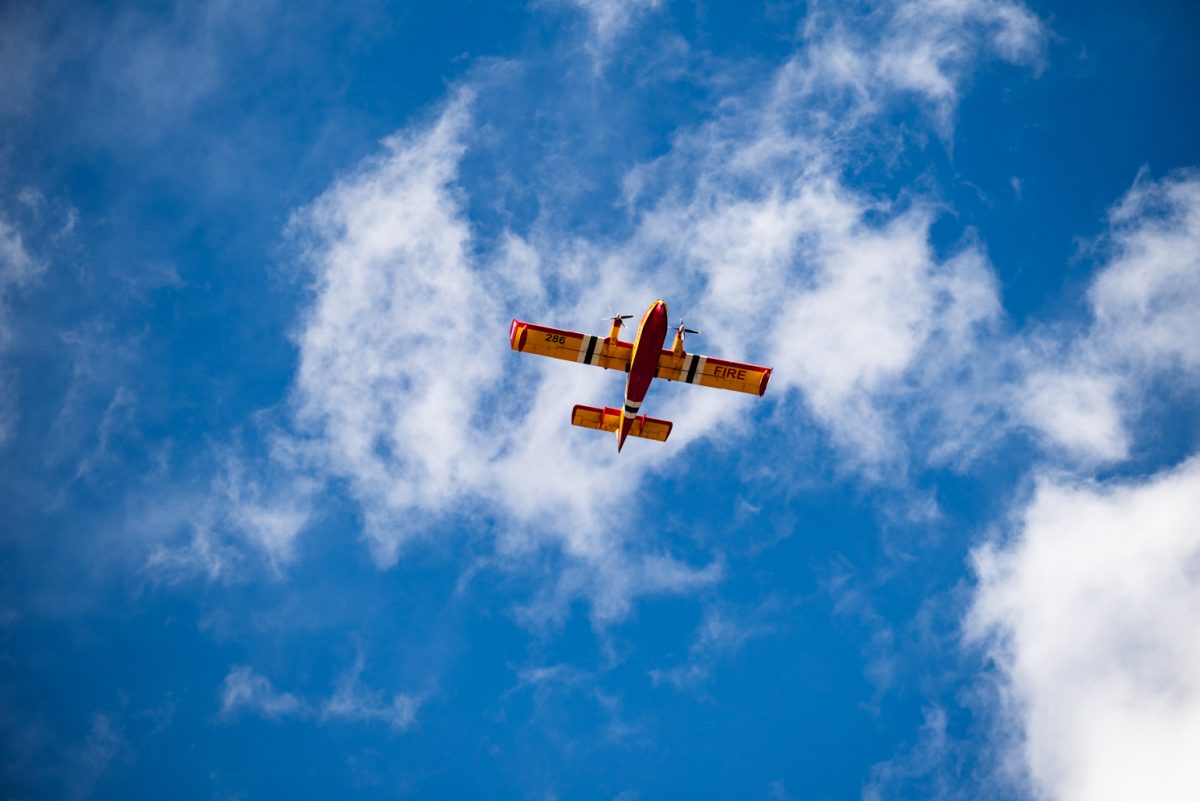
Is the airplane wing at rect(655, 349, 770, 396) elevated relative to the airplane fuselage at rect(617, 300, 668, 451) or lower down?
elevated

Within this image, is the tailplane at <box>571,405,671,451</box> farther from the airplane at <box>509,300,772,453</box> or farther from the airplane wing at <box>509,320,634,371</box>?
the airplane wing at <box>509,320,634,371</box>

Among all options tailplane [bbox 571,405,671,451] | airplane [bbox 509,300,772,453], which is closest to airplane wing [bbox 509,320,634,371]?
airplane [bbox 509,300,772,453]

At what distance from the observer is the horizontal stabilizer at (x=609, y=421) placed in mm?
58281

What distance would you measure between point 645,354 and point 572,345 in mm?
4159

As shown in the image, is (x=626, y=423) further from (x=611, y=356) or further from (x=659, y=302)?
(x=659, y=302)

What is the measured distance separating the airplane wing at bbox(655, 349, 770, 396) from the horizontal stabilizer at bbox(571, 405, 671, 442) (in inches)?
165

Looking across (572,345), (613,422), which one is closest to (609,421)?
(613,422)

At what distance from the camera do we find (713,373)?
55.7m

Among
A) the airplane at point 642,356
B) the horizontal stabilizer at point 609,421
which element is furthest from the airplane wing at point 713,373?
the horizontal stabilizer at point 609,421

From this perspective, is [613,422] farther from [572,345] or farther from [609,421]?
[572,345]

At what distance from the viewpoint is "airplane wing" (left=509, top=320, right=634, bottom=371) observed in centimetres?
5353

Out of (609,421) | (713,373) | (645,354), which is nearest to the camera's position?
(645,354)

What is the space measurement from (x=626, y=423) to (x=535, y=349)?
7051 mm

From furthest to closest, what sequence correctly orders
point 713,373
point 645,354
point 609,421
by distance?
1. point 609,421
2. point 713,373
3. point 645,354
